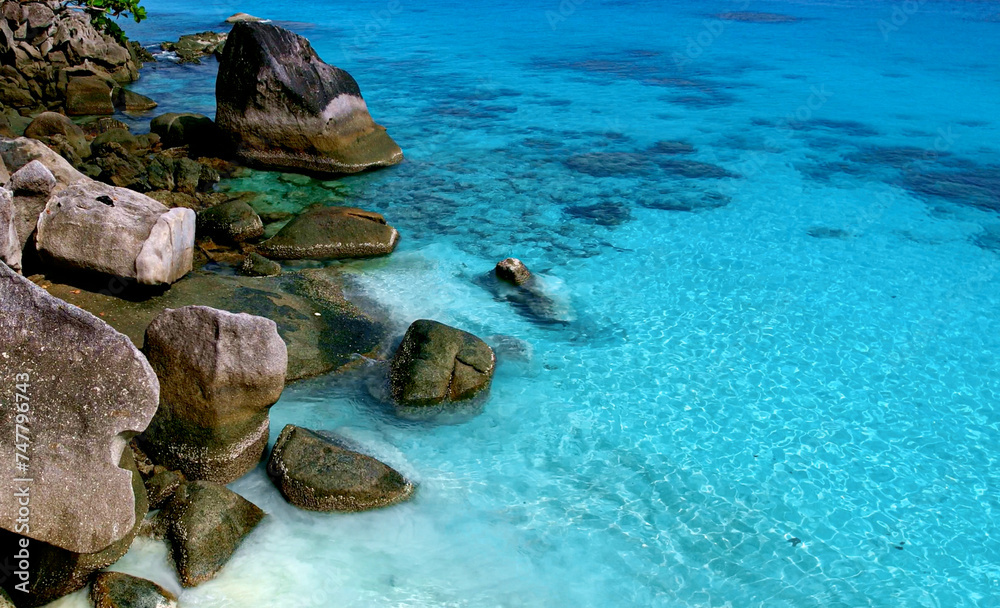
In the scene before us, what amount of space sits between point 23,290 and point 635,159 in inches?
580

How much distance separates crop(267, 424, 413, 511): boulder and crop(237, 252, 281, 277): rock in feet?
13.6

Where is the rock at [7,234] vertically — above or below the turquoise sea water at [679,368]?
above

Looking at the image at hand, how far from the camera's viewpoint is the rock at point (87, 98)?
65.0ft

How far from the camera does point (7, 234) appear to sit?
733 centimetres

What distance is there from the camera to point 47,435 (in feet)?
18.1

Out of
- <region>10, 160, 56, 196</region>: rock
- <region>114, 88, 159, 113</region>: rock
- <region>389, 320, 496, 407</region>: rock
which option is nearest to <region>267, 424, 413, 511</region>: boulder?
<region>389, 320, 496, 407</region>: rock

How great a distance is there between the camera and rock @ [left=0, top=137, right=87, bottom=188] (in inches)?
414

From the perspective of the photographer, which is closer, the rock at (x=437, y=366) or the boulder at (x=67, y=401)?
the boulder at (x=67, y=401)

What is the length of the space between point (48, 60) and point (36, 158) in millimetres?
12458

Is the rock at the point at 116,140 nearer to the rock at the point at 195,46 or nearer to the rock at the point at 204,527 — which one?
the rock at the point at 204,527

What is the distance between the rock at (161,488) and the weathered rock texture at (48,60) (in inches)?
636

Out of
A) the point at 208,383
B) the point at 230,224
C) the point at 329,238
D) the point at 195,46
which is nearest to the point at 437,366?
the point at 208,383

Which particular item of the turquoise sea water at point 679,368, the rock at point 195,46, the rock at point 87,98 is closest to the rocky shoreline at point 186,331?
the turquoise sea water at point 679,368

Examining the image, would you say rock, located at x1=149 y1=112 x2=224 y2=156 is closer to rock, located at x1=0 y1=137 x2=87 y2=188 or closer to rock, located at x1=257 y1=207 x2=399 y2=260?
rock, located at x1=257 y1=207 x2=399 y2=260
